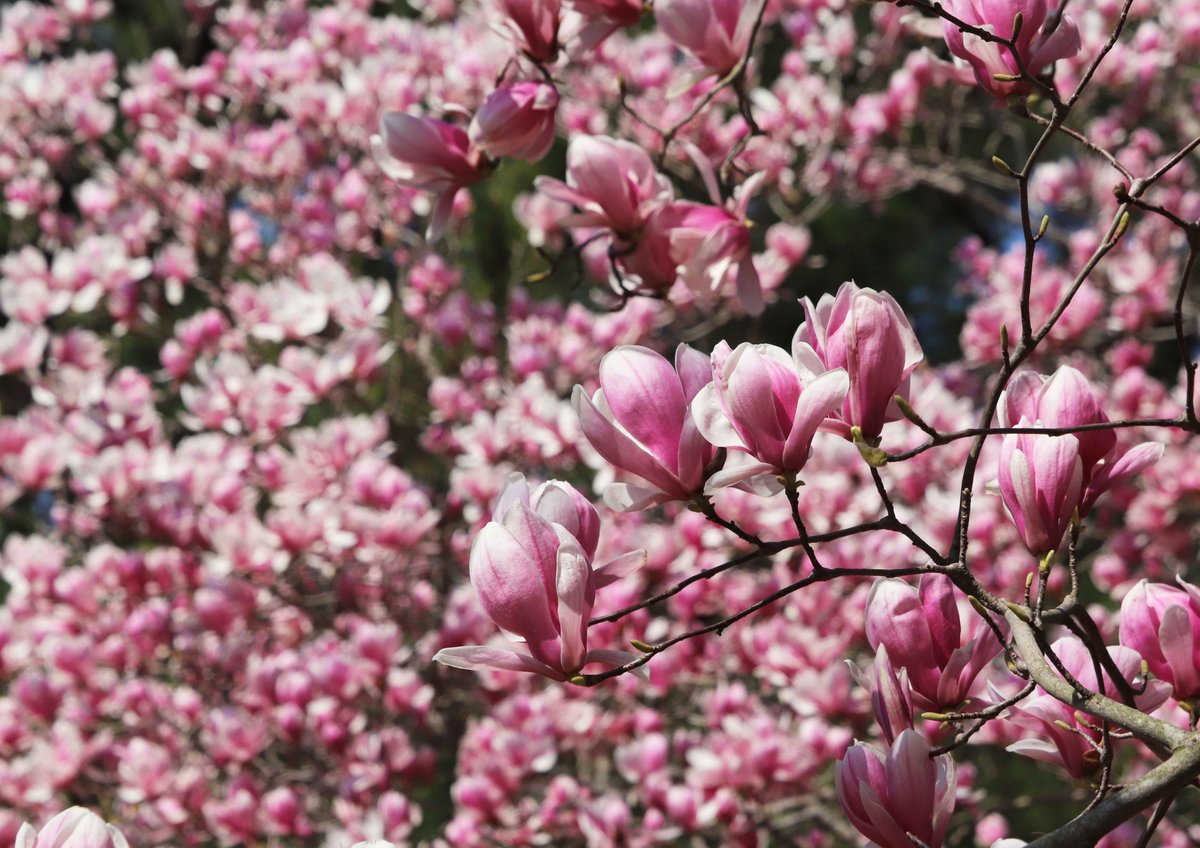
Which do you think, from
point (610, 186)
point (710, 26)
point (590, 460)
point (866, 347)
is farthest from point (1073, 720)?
point (590, 460)

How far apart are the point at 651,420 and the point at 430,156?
57 cm

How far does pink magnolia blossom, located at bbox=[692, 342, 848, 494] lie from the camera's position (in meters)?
0.75

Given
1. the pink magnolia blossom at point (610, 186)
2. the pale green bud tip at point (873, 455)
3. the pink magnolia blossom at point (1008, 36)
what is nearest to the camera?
the pale green bud tip at point (873, 455)

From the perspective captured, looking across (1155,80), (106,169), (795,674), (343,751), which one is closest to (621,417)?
(795,674)

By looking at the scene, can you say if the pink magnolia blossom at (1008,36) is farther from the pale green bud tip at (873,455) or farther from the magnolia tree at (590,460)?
the pale green bud tip at (873,455)

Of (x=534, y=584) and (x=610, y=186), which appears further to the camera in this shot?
(x=610, y=186)

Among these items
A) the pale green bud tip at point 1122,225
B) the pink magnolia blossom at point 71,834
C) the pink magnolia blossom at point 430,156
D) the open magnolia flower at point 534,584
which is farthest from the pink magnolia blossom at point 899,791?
the pink magnolia blossom at point 430,156

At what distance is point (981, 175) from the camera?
3990mm

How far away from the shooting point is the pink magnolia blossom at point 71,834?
73 centimetres

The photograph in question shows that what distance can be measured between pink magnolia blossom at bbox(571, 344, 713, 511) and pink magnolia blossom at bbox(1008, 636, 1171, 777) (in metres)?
0.31

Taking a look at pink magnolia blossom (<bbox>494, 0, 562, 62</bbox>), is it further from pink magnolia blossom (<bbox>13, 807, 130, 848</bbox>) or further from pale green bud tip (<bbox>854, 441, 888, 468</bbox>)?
pink magnolia blossom (<bbox>13, 807, 130, 848</bbox>)

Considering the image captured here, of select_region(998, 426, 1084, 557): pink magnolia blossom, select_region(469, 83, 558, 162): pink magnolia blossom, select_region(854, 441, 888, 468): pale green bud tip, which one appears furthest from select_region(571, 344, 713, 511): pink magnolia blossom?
select_region(469, 83, 558, 162): pink magnolia blossom

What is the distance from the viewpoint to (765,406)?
0.76 meters

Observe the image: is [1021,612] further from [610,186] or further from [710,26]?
[710,26]
